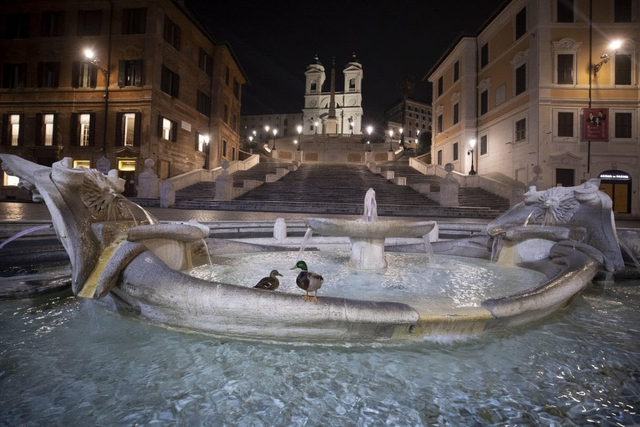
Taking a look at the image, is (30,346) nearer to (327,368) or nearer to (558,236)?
(327,368)

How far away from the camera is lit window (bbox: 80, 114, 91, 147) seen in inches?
1037

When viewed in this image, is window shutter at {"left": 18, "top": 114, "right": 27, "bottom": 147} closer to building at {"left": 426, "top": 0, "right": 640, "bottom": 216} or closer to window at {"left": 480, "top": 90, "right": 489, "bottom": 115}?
building at {"left": 426, "top": 0, "right": 640, "bottom": 216}

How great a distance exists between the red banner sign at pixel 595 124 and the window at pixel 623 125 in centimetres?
107

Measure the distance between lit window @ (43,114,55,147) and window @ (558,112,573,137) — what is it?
36744mm

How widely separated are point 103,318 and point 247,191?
19.9 meters

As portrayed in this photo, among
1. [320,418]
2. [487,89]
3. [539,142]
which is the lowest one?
[320,418]

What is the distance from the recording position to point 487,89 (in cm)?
2928

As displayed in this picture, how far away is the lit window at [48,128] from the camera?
2653cm

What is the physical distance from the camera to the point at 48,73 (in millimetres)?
26859

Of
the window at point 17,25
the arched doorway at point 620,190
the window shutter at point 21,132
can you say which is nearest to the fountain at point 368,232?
the arched doorway at point 620,190

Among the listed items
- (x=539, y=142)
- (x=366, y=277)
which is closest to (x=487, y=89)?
(x=539, y=142)

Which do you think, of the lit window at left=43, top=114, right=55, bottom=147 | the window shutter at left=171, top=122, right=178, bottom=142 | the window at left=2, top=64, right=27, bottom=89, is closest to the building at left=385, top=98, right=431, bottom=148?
the window shutter at left=171, top=122, right=178, bottom=142

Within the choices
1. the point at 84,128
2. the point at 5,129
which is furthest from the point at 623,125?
the point at 5,129

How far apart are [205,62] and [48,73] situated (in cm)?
1264
